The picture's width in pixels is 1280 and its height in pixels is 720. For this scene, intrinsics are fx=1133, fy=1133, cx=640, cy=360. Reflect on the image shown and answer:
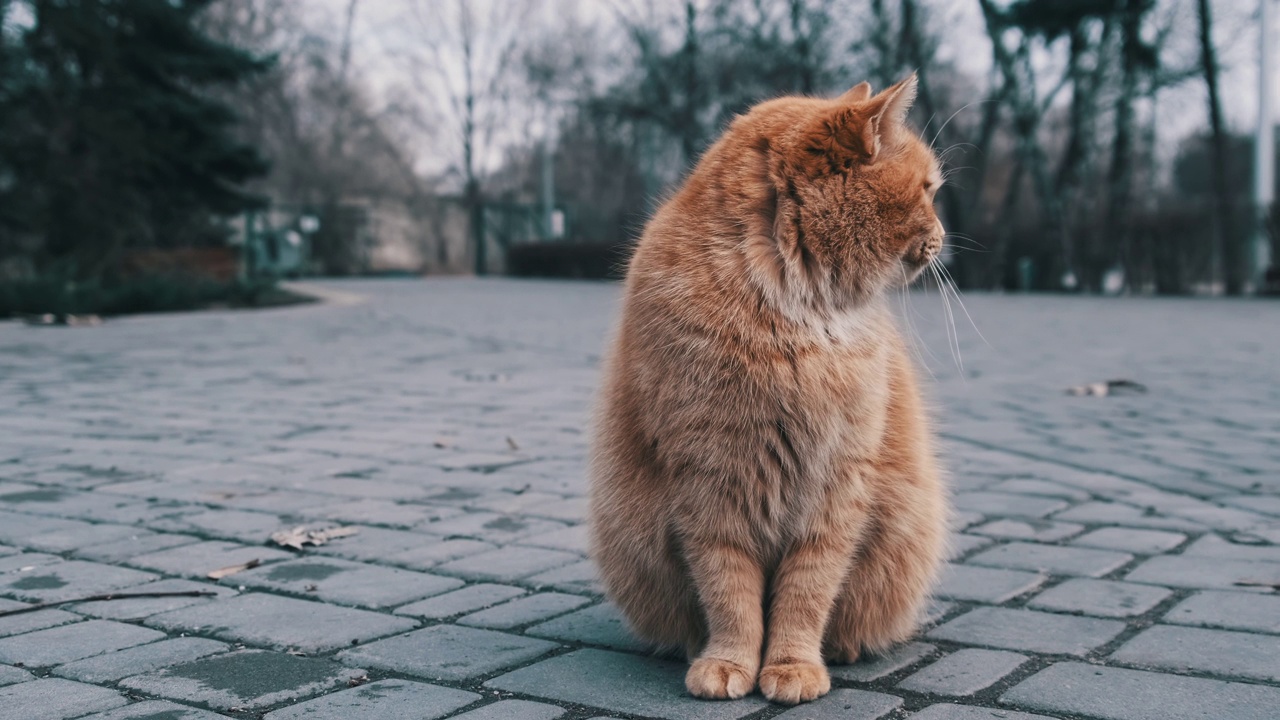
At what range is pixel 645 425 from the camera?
2447mm

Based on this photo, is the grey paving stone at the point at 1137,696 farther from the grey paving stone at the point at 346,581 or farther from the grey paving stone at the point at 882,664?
the grey paving stone at the point at 346,581

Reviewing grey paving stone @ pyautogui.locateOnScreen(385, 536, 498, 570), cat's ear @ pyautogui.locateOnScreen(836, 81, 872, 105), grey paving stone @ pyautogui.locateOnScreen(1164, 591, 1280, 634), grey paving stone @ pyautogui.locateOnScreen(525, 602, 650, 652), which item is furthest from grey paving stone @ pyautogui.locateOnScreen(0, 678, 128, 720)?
grey paving stone @ pyautogui.locateOnScreen(1164, 591, 1280, 634)

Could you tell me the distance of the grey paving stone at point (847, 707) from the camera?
230 centimetres

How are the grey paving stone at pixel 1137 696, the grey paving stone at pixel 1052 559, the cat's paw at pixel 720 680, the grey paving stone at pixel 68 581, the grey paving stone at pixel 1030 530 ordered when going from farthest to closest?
the grey paving stone at pixel 1030 530, the grey paving stone at pixel 1052 559, the grey paving stone at pixel 68 581, the cat's paw at pixel 720 680, the grey paving stone at pixel 1137 696

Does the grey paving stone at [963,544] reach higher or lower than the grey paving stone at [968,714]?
higher

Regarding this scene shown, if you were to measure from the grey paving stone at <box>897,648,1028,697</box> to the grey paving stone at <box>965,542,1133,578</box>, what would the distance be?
31.5 inches

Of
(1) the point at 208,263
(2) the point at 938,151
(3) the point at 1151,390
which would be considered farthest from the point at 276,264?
(2) the point at 938,151

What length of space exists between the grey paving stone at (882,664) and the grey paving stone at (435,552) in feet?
4.51

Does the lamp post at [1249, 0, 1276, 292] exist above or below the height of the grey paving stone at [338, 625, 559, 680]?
above

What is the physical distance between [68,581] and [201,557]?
39cm

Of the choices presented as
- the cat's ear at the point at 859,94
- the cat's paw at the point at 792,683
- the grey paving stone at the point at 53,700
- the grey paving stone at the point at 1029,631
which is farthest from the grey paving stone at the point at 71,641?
the cat's ear at the point at 859,94

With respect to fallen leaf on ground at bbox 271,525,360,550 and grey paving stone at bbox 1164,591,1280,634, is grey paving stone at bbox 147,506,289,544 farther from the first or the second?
grey paving stone at bbox 1164,591,1280,634

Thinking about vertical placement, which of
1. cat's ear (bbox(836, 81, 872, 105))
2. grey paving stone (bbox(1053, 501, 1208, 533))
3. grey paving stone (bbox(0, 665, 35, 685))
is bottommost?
grey paving stone (bbox(0, 665, 35, 685))

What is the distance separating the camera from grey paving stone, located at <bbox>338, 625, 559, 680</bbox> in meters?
2.59
